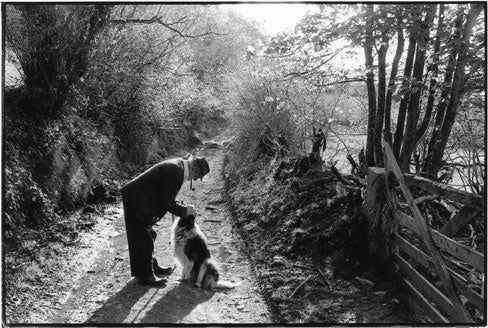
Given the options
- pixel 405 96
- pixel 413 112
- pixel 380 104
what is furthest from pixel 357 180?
pixel 380 104

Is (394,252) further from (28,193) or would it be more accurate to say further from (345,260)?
(28,193)

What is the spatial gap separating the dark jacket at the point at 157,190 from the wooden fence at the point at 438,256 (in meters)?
2.87

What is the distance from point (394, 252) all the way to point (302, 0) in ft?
11.9

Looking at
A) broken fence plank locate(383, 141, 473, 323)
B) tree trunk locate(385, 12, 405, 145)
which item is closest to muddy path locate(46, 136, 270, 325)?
broken fence plank locate(383, 141, 473, 323)

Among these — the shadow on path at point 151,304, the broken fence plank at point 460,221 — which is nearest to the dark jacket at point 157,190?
the shadow on path at point 151,304

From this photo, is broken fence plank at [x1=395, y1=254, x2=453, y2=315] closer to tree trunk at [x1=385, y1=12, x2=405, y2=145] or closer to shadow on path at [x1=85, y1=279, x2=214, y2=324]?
tree trunk at [x1=385, y1=12, x2=405, y2=145]

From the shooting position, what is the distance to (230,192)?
11680mm

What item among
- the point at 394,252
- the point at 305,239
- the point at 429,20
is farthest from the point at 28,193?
the point at 429,20

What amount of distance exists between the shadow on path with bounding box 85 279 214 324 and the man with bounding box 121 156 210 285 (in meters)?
0.24

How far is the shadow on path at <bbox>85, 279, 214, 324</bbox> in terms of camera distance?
445 centimetres

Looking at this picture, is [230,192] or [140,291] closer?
[140,291]

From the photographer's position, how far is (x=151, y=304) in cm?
484

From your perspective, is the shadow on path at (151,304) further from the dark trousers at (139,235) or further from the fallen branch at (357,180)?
the fallen branch at (357,180)

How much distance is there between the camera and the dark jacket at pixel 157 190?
5.29 m
